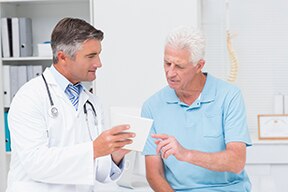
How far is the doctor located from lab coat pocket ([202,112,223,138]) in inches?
15.5

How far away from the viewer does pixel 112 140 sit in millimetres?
1923

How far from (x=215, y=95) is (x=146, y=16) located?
45.4 inches

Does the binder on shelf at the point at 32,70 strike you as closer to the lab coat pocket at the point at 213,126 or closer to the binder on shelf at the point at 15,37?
the binder on shelf at the point at 15,37

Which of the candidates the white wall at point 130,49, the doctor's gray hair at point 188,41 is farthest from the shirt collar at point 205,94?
the white wall at point 130,49

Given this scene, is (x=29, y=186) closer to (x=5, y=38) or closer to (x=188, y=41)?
(x=188, y=41)

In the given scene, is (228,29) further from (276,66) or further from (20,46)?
(20,46)

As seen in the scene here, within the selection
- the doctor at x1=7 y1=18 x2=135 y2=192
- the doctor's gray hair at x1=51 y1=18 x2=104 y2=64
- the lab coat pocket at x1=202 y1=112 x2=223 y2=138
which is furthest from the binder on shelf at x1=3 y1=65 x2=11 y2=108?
the lab coat pocket at x1=202 y1=112 x2=223 y2=138

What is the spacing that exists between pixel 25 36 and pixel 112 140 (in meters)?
1.94

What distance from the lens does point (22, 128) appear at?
1983mm

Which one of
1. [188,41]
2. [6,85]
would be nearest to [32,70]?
[6,85]

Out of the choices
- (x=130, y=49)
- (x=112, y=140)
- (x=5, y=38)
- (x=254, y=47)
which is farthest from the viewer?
(x=254, y=47)

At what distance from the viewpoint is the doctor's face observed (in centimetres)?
208

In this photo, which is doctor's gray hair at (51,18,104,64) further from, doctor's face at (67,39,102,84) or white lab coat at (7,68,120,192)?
white lab coat at (7,68,120,192)

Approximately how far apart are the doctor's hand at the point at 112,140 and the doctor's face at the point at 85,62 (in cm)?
30
